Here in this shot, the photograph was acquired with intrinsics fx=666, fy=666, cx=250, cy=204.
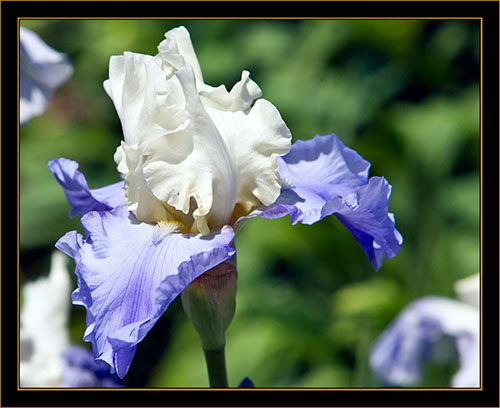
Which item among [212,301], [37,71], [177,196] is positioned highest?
[37,71]

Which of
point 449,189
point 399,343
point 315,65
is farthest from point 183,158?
point 315,65

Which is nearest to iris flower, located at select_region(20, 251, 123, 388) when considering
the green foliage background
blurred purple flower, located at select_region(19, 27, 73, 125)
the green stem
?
blurred purple flower, located at select_region(19, 27, 73, 125)

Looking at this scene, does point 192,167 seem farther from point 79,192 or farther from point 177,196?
point 79,192

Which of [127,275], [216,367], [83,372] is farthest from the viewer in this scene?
[83,372]

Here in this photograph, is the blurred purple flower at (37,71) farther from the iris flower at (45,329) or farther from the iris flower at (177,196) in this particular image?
the iris flower at (177,196)

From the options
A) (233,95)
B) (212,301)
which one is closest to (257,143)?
(233,95)
